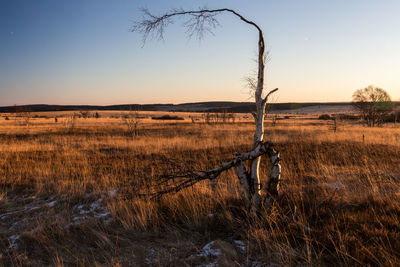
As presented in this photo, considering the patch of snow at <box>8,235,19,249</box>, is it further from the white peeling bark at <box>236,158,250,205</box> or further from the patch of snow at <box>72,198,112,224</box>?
the white peeling bark at <box>236,158,250,205</box>

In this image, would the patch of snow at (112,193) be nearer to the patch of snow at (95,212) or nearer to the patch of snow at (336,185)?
the patch of snow at (95,212)

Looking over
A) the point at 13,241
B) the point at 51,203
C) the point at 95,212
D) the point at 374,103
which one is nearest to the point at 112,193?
the point at 95,212

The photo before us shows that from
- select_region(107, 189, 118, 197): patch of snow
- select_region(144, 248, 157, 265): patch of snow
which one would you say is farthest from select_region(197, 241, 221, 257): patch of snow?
select_region(107, 189, 118, 197): patch of snow

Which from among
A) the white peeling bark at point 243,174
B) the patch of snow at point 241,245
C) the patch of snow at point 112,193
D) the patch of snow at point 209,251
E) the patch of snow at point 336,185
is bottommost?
the patch of snow at point 112,193

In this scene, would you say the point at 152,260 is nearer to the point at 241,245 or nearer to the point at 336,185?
the point at 241,245

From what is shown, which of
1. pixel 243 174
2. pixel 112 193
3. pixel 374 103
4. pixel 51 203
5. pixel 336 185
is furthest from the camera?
pixel 374 103

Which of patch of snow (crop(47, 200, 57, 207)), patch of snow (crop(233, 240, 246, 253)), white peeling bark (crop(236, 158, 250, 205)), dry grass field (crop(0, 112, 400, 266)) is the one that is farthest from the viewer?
patch of snow (crop(47, 200, 57, 207))

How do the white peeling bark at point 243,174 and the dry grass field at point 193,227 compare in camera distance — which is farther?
the white peeling bark at point 243,174

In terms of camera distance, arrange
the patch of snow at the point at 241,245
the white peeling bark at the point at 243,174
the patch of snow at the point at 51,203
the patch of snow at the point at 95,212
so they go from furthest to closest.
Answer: the patch of snow at the point at 51,203 < the patch of snow at the point at 95,212 < the white peeling bark at the point at 243,174 < the patch of snow at the point at 241,245

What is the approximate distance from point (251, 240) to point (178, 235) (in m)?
1.04

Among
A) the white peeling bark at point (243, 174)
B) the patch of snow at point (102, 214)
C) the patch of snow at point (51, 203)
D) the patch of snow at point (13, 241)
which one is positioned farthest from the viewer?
the patch of snow at point (51, 203)

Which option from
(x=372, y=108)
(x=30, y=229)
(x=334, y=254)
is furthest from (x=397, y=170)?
(x=372, y=108)

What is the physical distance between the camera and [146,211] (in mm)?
4043

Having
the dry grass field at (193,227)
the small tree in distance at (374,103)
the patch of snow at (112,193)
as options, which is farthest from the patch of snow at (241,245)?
the small tree in distance at (374,103)
